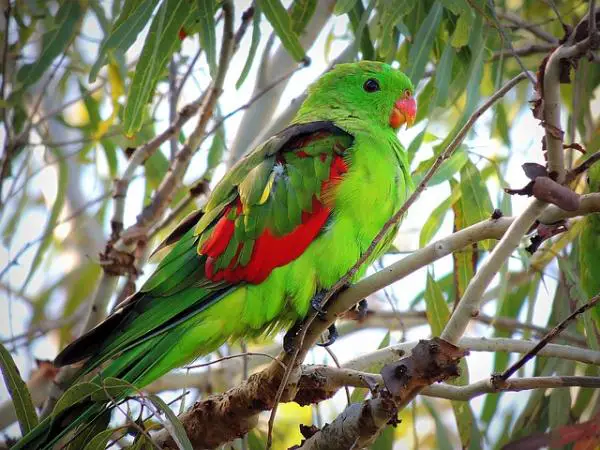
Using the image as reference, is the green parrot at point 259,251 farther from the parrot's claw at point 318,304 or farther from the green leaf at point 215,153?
the green leaf at point 215,153

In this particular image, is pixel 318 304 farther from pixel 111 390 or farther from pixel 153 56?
pixel 153 56

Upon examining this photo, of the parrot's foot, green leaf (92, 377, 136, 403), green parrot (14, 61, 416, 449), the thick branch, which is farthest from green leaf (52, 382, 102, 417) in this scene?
the thick branch

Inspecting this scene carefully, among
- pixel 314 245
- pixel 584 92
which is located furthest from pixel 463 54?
pixel 314 245

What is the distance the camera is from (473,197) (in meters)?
2.71

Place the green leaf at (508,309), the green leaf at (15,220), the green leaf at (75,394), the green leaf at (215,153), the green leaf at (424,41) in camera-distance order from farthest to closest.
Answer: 1. the green leaf at (15,220)
2. the green leaf at (215,153)
3. the green leaf at (508,309)
4. the green leaf at (424,41)
5. the green leaf at (75,394)

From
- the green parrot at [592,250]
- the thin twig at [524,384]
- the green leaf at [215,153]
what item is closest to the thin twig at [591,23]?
the thin twig at [524,384]

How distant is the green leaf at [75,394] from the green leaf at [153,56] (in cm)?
80

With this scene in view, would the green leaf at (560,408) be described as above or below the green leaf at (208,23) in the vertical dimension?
below

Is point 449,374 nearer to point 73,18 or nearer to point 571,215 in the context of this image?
point 571,215

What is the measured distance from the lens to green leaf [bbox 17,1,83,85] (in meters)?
3.01

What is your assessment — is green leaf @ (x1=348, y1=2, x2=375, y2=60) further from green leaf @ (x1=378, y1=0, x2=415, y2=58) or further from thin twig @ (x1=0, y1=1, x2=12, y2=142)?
thin twig @ (x1=0, y1=1, x2=12, y2=142)

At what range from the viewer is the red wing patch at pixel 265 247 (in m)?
2.41

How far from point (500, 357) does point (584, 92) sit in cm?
110

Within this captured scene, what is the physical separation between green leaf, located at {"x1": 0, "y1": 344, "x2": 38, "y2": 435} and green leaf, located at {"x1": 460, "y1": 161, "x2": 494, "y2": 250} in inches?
55.1
